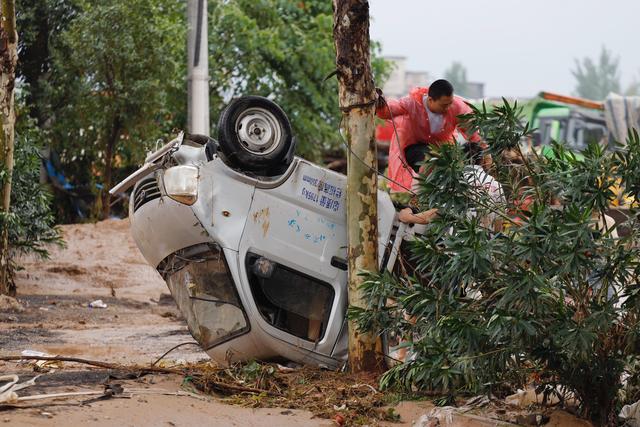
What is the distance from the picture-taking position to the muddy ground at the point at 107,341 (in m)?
5.91

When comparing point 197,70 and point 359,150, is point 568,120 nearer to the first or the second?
point 197,70

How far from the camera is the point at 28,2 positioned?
18.3 meters

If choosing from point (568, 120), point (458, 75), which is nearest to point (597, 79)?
point (458, 75)

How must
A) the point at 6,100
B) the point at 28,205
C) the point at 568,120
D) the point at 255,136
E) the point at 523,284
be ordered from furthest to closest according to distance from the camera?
the point at 568,120 → the point at 28,205 → the point at 6,100 → the point at 255,136 → the point at 523,284

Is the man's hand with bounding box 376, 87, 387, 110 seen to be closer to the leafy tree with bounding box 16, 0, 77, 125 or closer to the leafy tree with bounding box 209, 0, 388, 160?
the leafy tree with bounding box 16, 0, 77, 125

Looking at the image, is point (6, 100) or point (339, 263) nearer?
point (339, 263)

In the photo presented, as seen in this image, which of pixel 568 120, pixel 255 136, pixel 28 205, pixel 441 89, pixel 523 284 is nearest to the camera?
pixel 523 284

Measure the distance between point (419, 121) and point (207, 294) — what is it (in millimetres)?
2086

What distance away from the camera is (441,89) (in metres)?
7.97

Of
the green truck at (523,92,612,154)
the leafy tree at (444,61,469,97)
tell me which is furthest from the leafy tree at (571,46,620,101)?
the green truck at (523,92,612,154)

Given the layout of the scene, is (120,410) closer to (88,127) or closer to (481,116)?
(481,116)

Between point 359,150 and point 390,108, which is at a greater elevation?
point 390,108

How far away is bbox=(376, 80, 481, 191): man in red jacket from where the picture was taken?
8031 millimetres

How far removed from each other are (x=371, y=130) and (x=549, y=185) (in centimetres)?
159
